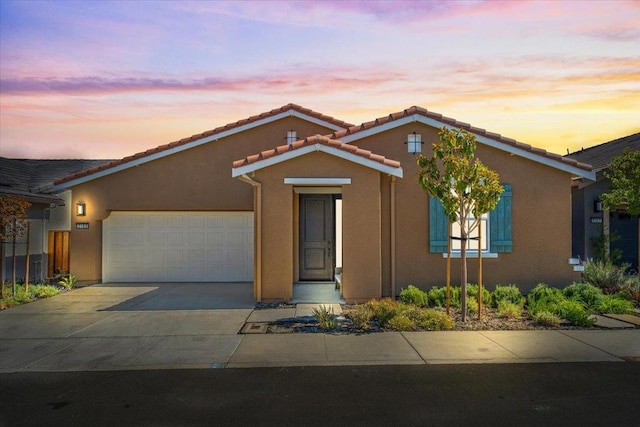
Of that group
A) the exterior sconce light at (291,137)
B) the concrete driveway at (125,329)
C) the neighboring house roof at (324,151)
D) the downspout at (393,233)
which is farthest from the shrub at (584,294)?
the exterior sconce light at (291,137)

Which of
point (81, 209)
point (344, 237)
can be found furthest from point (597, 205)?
point (81, 209)

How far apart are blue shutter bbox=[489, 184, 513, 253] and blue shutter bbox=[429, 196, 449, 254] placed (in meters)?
1.13

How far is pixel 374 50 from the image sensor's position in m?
11.7

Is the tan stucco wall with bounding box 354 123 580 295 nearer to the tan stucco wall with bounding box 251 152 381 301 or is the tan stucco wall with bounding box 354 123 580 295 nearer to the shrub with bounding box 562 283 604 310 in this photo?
the tan stucco wall with bounding box 251 152 381 301

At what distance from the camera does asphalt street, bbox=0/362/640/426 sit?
15.6ft

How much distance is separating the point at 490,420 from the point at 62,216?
13822 millimetres


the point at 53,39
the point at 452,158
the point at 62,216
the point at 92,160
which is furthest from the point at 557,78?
the point at 92,160

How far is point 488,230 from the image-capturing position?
11586 mm

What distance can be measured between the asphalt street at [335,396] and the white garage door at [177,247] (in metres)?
8.35

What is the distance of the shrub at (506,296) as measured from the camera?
10.3 metres

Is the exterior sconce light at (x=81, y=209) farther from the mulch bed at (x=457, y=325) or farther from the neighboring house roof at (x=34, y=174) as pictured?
the mulch bed at (x=457, y=325)

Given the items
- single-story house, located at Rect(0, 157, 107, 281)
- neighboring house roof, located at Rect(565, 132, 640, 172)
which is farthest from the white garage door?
neighboring house roof, located at Rect(565, 132, 640, 172)

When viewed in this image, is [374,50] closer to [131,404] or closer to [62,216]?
[131,404]

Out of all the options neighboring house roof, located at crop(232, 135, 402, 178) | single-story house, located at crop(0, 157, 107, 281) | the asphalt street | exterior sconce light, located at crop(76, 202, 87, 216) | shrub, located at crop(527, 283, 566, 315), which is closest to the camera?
the asphalt street
